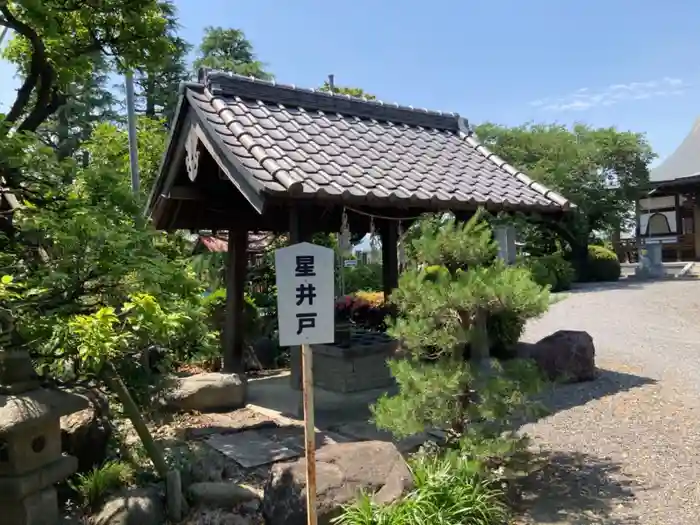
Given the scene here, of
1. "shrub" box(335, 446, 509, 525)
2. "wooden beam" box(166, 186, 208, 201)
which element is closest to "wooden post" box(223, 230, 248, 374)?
"wooden beam" box(166, 186, 208, 201)

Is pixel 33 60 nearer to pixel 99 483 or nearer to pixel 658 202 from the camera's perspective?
pixel 99 483

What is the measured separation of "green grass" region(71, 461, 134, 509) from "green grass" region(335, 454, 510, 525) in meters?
1.88

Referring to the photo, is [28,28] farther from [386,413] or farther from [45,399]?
[386,413]

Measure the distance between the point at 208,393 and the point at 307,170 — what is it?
3234mm

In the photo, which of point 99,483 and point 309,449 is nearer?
point 309,449

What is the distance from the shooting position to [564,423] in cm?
659

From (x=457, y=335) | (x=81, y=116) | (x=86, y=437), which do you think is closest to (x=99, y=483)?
(x=86, y=437)

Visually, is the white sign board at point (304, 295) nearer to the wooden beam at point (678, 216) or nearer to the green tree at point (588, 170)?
the green tree at point (588, 170)

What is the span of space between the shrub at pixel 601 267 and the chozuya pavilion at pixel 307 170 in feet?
46.6

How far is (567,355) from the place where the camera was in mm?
8266

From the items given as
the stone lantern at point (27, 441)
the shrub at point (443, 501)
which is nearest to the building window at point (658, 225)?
the shrub at point (443, 501)

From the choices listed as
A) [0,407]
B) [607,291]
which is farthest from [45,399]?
[607,291]

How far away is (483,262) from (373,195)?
1878mm

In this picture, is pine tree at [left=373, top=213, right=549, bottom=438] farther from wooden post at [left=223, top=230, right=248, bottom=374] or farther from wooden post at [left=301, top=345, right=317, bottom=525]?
wooden post at [left=223, top=230, right=248, bottom=374]
